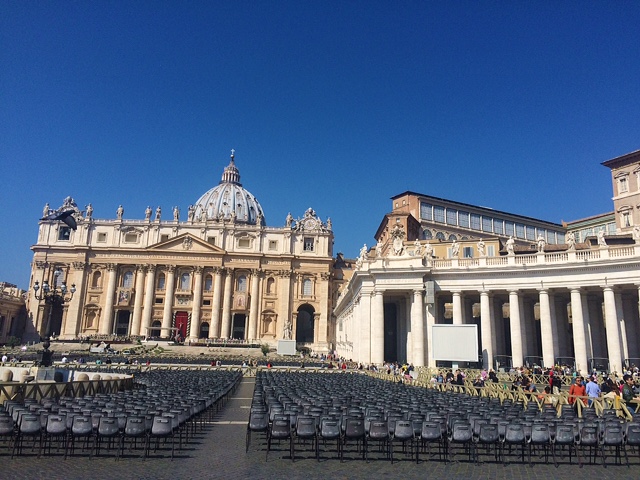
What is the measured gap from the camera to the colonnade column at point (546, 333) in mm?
35375

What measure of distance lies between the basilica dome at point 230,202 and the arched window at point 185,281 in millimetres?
37718

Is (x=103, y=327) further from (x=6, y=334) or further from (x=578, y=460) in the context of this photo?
(x=578, y=460)

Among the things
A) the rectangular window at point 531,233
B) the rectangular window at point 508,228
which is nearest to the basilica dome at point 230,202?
the rectangular window at point 508,228

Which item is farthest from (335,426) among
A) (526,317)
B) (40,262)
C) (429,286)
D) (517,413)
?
(40,262)

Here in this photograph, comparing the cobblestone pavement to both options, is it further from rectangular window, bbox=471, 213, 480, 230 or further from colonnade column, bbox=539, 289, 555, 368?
rectangular window, bbox=471, 213, 480, 230

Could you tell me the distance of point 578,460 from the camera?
11.2 m

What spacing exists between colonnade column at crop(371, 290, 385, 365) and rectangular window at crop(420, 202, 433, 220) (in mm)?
33083

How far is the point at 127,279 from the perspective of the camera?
89062mm

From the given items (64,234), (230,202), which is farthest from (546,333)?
(230,202)

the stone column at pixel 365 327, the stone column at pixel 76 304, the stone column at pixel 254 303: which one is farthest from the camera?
the stone column at pixel 254 303

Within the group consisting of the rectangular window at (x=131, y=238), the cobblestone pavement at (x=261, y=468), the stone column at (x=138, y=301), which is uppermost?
the rectangular window at (x=131, y=238)

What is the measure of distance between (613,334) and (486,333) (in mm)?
8698

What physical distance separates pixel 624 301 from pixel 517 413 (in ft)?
104

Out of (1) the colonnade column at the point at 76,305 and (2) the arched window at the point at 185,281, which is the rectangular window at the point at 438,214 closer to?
(2) the arched window at the point at 185,281
